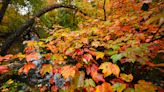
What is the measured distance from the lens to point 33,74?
27.2ft

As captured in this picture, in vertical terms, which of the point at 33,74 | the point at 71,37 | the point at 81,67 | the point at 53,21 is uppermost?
the point at 71,37

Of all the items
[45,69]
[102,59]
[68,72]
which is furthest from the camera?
[102,59]

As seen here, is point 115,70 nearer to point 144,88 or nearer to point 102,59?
point 144,88

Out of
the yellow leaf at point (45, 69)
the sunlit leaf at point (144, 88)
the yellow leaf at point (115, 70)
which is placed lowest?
the sunlit leaf at point (144, 88)

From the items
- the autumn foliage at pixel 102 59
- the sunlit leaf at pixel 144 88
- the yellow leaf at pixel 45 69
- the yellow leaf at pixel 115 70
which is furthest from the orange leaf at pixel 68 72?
the sunlit leaf at pixel 144 88

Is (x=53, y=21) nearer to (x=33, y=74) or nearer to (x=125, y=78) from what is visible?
(x=33, y=74)

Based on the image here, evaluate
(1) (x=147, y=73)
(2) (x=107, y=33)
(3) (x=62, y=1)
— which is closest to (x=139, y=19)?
(2) (x=107, y=33)

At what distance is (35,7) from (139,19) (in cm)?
860

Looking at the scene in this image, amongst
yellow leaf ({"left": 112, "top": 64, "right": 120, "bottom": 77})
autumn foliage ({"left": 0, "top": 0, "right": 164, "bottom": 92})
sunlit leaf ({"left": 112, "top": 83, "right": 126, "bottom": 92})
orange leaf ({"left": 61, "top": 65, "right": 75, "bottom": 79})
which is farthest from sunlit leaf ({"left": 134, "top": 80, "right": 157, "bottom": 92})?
orange leaf ({"left": 61, "top": 65, "right": 75, "bottom": 79})

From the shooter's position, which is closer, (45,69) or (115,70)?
(115,70)

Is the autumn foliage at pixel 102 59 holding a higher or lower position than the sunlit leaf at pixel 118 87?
higher

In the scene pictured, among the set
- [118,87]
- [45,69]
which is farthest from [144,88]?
[45,69]

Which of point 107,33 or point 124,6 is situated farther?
point 124,6

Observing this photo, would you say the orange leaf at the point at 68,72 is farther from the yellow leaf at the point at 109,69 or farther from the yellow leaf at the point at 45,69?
the yellow leaf at the point at 109,69
